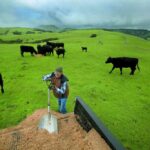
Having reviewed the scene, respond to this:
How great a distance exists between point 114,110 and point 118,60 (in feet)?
37.0

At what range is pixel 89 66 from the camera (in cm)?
2811

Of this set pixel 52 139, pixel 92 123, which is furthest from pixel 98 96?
pixel 52 139

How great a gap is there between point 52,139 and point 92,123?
162 centimetres

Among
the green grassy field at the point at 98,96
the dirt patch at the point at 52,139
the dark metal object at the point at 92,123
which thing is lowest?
the green grassy field at the point at 98,96

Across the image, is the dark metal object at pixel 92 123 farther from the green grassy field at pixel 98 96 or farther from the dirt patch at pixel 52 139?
the green grassy field at pixel 98 96

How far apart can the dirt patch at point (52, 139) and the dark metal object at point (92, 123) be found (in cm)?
20

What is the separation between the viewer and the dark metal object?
7858 mm

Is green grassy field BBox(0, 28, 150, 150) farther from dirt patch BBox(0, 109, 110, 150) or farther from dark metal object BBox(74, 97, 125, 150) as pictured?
dirt patch BBox(0, 109, 110, 150)

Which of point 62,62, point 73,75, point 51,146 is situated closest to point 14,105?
point 51,146

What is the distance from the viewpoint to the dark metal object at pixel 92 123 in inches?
309

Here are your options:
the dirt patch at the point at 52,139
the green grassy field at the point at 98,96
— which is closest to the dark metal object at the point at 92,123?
the dirt patch at the point at 52,139

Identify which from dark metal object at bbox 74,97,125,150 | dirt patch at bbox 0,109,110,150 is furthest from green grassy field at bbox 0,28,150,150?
dirt patch at bbox 0,109,110,150

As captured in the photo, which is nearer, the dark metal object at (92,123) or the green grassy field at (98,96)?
the dark metal object at (92,123)

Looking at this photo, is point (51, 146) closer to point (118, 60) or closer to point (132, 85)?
point (132, 85)
